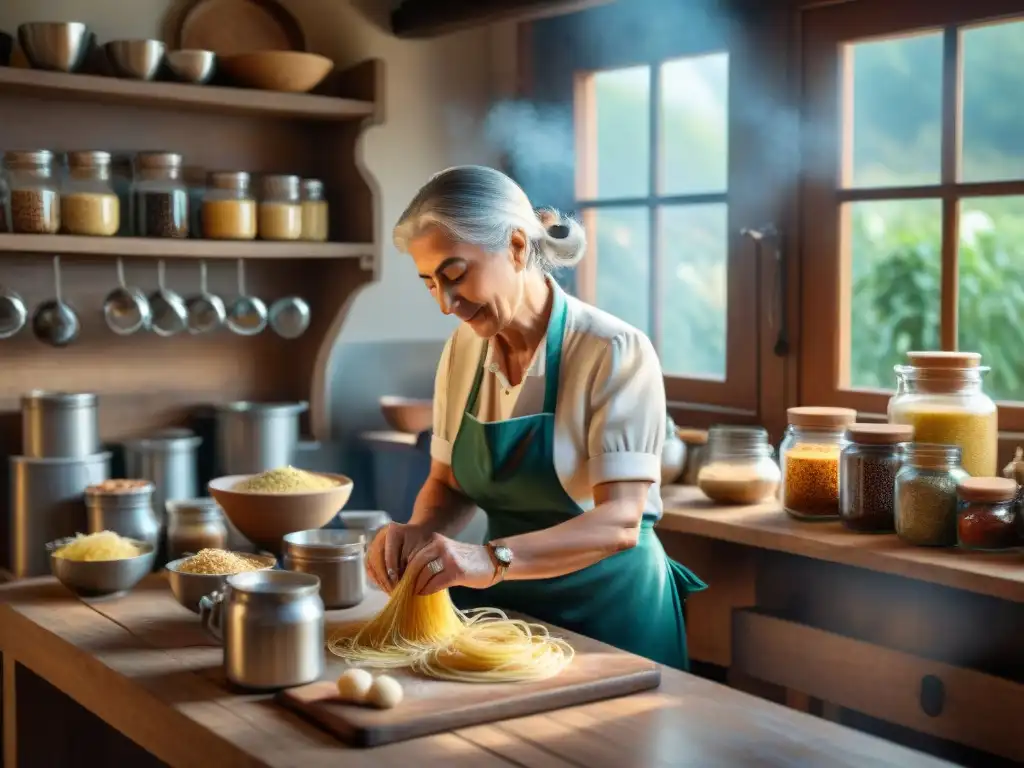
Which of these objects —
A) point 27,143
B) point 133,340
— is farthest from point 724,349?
point 27,143

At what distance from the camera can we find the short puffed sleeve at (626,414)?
225 cm

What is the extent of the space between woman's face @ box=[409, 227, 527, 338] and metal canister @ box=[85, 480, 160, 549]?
101 cm

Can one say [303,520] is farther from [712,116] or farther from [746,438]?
[712,116]

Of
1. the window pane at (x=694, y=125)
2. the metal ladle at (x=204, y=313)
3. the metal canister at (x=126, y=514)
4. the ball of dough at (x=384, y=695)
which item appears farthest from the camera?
the window pane at (x=694, y=125)

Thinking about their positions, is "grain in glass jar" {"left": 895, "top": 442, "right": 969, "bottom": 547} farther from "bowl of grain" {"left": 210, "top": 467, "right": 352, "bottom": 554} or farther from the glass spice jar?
"bowl of grain" {"left": 210, "top": 467, "right": 352, "bottom": 554}

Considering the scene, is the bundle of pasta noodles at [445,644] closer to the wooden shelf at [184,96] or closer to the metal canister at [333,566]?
the metal canister at [333,566]

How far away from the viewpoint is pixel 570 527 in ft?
7.22

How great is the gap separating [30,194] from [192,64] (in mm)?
518

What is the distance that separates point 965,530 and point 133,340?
2181mm

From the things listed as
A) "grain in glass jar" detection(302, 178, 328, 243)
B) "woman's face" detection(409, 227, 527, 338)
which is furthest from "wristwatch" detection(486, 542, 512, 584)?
"grain in glass jar" detection(302, 178, 328, 243)

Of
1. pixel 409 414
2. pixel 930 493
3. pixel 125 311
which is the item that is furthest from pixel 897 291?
pixel 125 311

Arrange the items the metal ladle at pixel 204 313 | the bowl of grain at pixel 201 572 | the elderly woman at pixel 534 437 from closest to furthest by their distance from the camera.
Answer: the elderly woman at pixel 534 437
the bowl of grain at pixel 201 572
the metal ladle at pixel 204 313

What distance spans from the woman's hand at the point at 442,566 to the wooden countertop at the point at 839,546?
92 centimetres

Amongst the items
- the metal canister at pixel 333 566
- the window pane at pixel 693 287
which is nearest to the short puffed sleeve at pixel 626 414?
the metal canister at pixel 333 566
